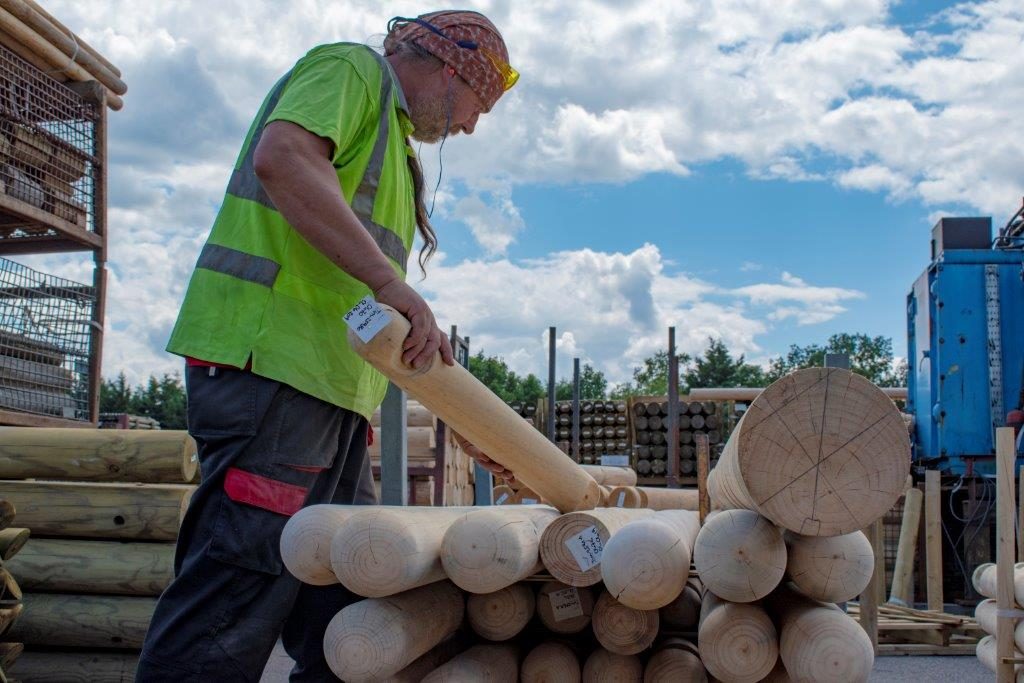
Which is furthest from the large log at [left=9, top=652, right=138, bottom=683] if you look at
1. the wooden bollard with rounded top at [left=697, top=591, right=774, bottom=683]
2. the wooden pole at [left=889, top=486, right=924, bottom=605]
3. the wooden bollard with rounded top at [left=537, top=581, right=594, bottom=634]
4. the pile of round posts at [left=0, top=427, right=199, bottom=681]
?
the wooden pole at [left=889, top=486, right=924, bottom=605]

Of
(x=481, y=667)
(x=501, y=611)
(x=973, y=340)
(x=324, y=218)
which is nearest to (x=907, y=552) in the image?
(x=973, y=340)

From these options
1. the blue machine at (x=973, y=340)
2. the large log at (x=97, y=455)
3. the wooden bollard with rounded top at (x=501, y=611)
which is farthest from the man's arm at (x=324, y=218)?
the blue machine at (x=973, y=340)

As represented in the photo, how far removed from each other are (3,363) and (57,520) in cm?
86

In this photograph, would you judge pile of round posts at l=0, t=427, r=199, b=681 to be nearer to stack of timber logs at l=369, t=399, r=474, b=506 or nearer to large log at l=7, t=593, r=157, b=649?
large log at l=7, t=593, r=157, b=649

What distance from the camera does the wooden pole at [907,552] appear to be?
9.22 m

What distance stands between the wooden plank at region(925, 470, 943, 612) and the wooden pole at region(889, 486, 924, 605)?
58 centimetres

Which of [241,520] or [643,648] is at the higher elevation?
[241,520]

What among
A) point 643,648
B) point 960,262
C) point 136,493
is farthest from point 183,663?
point 960,262

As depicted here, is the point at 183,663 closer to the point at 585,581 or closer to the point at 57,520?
the point at 585,581

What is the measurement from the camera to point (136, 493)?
4.80 meters

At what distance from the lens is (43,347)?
513 cm

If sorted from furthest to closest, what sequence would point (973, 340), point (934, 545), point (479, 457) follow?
point (973, 340) < point (934, 545) < point (479, 457)

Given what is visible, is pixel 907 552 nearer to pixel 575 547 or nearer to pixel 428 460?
pixel 428 460

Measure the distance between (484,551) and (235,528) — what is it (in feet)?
2.02
